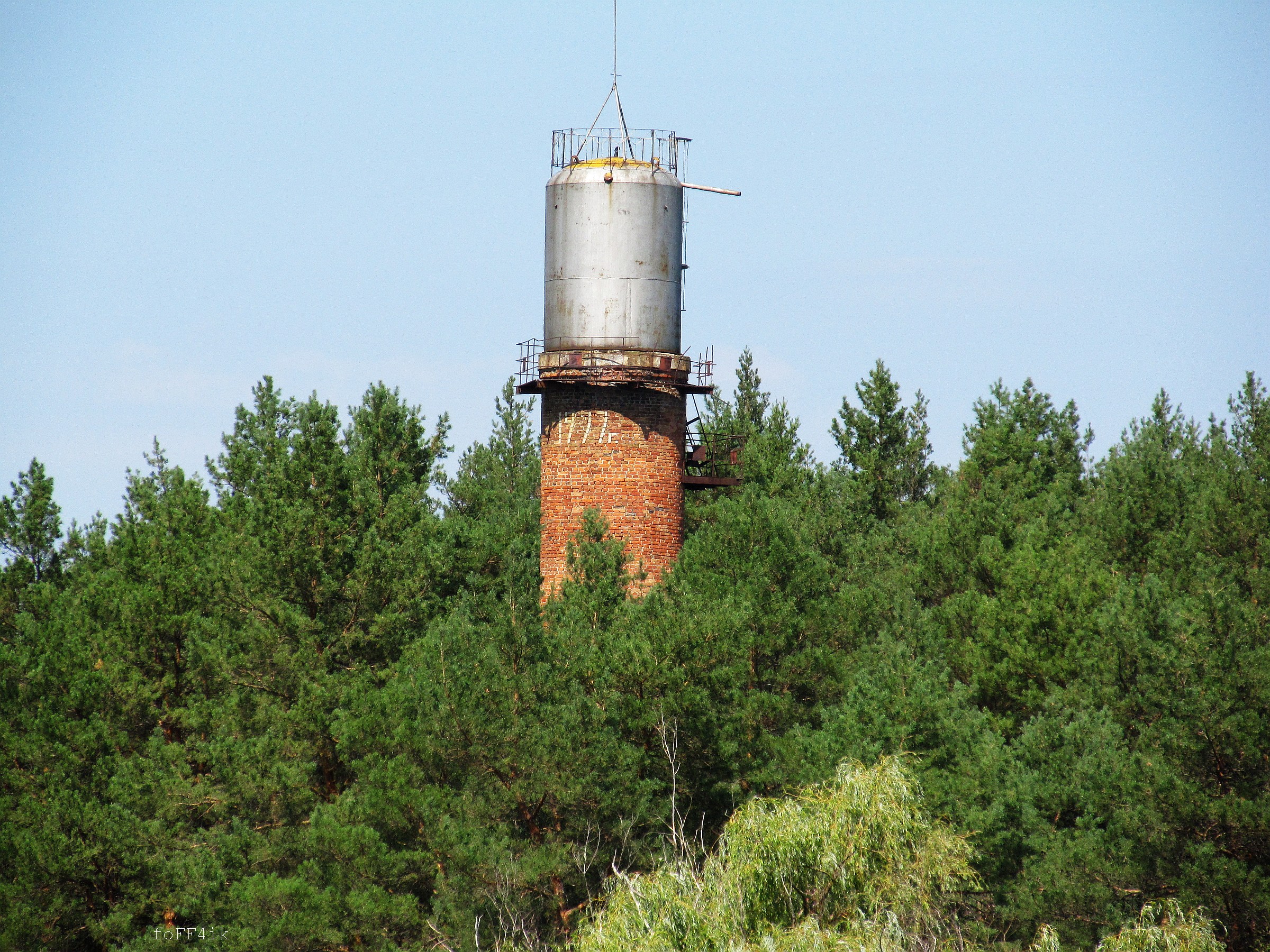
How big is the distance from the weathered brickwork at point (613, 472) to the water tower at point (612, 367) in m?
0.02

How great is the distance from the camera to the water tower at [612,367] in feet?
114

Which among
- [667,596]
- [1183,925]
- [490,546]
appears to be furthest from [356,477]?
[1183,925]

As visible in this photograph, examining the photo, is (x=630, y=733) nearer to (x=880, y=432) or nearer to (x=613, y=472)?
(x=613, y=472)

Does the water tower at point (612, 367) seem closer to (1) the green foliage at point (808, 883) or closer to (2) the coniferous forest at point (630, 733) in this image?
(2) the coniferous forest at point (630, 733)

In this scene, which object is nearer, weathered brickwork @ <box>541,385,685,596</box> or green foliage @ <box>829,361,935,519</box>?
weathered brickwork @ <box>541,385,685,596</box>

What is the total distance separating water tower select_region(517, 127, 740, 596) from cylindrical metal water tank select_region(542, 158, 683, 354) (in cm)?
2

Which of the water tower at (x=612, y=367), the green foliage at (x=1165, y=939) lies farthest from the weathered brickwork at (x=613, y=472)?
the green foliage at (x=1165, y=939)

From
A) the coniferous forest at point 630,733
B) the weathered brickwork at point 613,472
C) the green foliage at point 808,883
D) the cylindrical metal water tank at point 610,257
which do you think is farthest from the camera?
the cylindrical metal water tank at point 610,257

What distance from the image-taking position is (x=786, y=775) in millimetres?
31047

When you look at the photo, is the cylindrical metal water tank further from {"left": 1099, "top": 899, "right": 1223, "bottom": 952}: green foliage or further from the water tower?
{"left": 1099, "top": 899, "right": 1223, "bottom": 952}: green foliage

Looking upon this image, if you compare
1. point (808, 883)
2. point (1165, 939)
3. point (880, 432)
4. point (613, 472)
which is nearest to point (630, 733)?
point (613, 472)

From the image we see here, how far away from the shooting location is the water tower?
34.8 m

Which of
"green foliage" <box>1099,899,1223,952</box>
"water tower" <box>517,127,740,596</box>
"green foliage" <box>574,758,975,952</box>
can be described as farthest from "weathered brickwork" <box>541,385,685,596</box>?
"green foliage" <box>1099,899,1223,952</box>

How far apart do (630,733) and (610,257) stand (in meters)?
10.1
